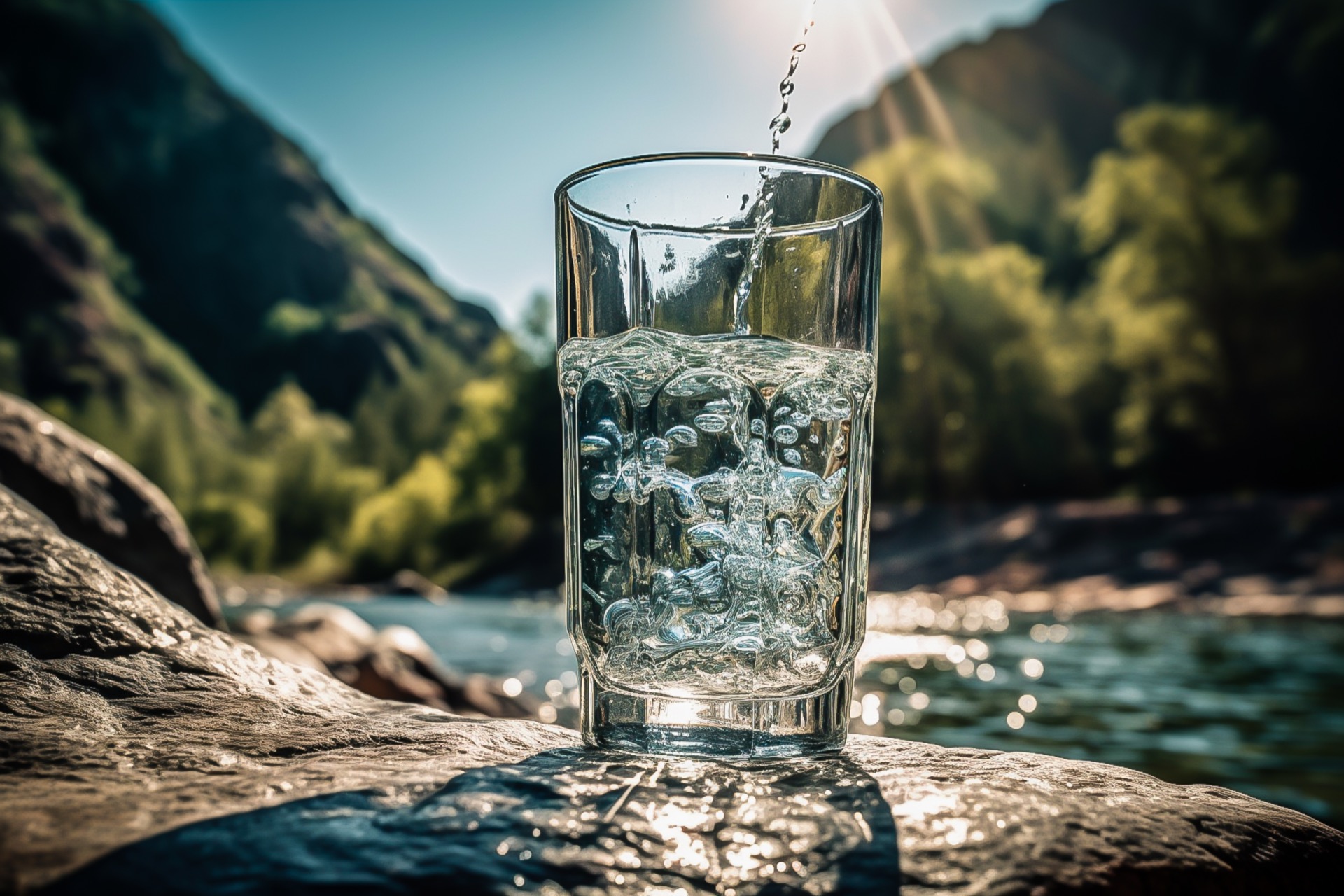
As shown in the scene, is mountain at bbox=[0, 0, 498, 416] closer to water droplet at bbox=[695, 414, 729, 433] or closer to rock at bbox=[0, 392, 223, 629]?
rock at bbox=[0, 392, 223, 629]

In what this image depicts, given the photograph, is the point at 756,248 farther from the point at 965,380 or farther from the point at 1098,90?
the point at 1098,90

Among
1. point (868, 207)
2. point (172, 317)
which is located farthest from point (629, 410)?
point (172, 317)

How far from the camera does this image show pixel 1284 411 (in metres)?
25.1

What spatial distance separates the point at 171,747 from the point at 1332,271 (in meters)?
31.3

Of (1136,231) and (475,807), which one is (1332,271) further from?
(475,807)

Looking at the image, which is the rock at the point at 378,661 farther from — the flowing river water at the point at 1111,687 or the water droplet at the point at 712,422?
the water droplet at the point at 712,422

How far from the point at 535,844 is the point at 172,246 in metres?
132

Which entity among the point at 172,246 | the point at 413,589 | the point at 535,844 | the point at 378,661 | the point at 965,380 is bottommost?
the point at 378,661

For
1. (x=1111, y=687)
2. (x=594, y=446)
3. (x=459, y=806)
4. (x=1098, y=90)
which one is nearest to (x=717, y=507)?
(x=594, y=446)

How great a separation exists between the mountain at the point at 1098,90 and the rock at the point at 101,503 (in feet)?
124

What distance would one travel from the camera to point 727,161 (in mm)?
1306

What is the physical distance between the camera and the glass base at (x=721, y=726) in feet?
4.02

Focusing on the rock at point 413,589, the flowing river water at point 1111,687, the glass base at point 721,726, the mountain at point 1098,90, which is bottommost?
the flowing river water at point 1111,687

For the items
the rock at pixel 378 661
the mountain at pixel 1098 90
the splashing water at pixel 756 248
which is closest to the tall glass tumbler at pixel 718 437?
the splashing water at pixel 756 248
